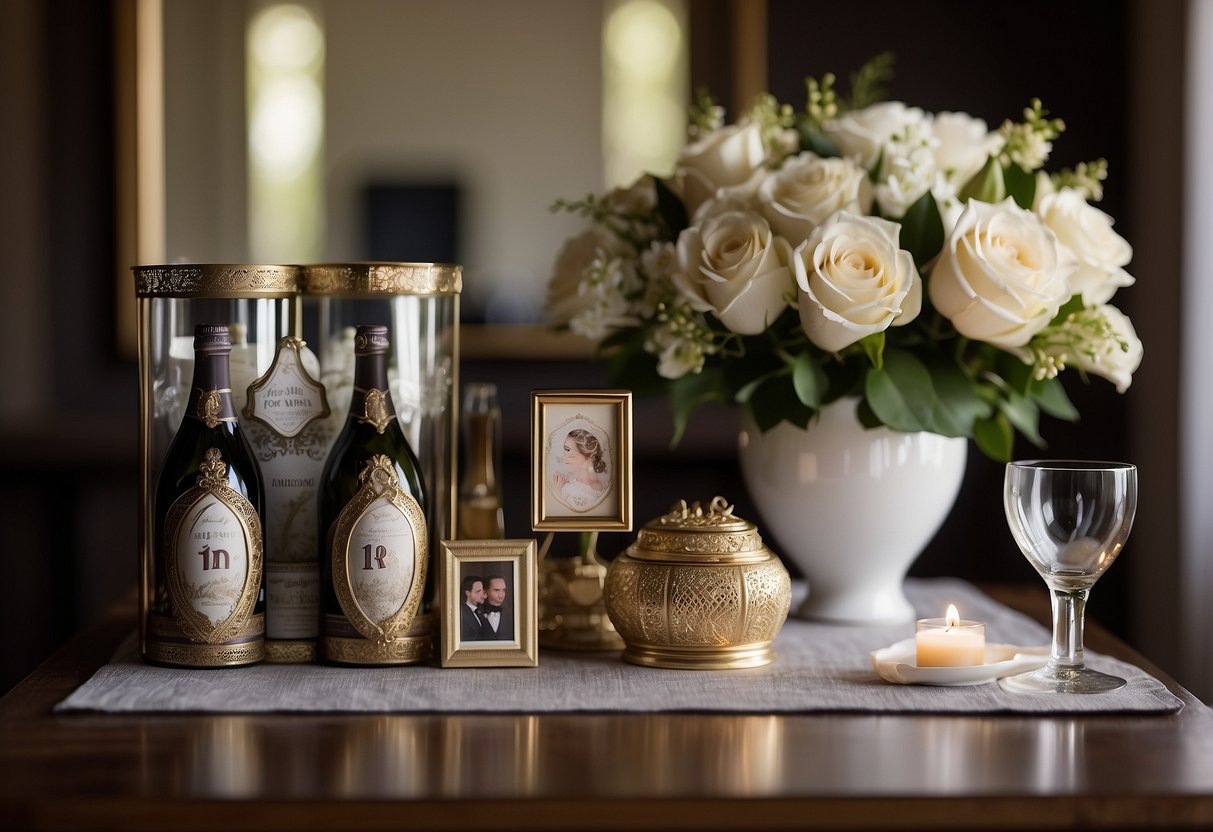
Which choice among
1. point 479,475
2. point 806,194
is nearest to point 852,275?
point 806,194

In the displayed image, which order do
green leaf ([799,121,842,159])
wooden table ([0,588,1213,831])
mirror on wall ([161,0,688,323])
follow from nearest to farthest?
wooden table ([0,588,1213,831]) → green leaf ([799,121,842,159]) → mirror on wall ([161,0,688,323])

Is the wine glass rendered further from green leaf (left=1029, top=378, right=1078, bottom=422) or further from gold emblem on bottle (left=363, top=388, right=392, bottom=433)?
gold emblem on bottle (left=363, top=388, right=392, bottom=433)

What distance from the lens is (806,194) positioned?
1.10 metres

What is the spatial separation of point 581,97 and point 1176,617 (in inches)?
56.8

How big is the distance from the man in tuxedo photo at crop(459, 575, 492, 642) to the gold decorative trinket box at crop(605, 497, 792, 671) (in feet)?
0.35

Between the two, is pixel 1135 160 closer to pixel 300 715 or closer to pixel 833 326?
pixel 833 326

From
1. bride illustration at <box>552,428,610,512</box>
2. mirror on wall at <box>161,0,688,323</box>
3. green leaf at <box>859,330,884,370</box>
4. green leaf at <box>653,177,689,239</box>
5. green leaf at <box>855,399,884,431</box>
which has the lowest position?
bride illustration at <box>552,428,610,512</box>

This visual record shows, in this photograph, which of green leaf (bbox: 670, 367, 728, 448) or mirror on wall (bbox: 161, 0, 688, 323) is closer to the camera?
green leaf (bbox: 670, 367, 728, 448)

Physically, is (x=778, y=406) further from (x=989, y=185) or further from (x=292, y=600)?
(x=292, y=600)

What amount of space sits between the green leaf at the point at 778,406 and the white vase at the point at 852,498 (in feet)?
0.14

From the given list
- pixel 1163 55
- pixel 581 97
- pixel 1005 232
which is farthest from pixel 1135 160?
pixel 1005 232

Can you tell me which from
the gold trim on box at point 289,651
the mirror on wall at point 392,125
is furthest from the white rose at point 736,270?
the mirror on wall at point 392,125

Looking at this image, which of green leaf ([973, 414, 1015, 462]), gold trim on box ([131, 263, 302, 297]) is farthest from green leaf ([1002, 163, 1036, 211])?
gold trim on box ([131, 263, 302, 297])

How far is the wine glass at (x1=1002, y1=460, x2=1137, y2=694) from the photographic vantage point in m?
0.94
